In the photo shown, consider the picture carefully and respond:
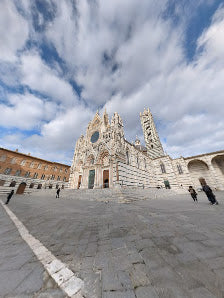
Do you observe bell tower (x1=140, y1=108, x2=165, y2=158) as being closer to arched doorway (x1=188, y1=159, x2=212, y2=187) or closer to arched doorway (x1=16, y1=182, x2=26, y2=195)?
arched doorway (x1=188, y1=159, x2=212, y2=187)

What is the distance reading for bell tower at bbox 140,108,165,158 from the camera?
28.3 m

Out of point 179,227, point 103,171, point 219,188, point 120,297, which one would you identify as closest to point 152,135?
point 219,188

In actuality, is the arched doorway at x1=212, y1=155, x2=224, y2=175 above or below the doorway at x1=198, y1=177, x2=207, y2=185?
above

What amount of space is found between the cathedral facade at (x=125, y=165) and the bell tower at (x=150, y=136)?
0.36m

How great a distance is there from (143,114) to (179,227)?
3803 centimetres

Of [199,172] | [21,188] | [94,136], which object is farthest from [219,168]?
[21,188]

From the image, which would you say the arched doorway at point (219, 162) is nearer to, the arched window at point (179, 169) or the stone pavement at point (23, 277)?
the arched window at point (179, 169)

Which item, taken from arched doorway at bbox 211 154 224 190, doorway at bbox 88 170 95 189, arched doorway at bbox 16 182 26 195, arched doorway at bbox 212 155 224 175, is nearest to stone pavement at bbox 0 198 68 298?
doorway at bbox 88 170 95 189

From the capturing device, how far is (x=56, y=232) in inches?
118

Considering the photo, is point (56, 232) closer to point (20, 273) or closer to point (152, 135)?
point (20, 273)

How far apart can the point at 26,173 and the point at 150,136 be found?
112ft

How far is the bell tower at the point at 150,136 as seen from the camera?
28.3 metres

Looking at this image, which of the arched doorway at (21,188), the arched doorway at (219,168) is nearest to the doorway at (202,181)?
the arched doorway at (219,168)

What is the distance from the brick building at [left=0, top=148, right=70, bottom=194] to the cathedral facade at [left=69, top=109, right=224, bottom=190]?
1004cm
